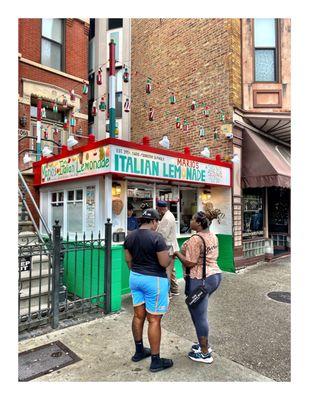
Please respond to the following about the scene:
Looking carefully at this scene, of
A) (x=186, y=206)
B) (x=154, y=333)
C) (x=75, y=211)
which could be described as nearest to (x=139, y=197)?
(x=75, y=211)

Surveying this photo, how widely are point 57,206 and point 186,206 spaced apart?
12.0 ft

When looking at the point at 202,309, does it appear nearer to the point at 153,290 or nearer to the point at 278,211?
the point at 153,290

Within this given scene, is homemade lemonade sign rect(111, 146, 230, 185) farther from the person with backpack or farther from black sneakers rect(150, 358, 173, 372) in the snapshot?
black sneakers rect(150, 358, 173, 372)

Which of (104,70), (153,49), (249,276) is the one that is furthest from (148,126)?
(249,276)

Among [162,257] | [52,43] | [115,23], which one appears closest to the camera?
[162,257]

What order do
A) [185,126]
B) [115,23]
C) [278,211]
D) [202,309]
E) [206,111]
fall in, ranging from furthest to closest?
1. [115,23]
2. [278,211]
3. [185,126]
4. [206,111]
5. [202,309]

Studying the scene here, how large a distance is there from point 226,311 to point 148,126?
334 inches

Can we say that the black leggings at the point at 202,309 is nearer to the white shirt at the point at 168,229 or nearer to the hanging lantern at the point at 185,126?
the white shirt at the point at 168,229

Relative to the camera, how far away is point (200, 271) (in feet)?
10.8

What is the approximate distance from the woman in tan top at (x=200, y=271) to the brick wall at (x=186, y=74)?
212 inches

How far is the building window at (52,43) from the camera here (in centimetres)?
966

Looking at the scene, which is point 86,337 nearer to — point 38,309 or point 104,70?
point 38,309

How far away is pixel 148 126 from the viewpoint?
1159 centimetres

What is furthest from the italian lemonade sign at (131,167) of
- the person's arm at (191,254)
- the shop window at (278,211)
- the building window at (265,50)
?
the shop window at (278,211)
